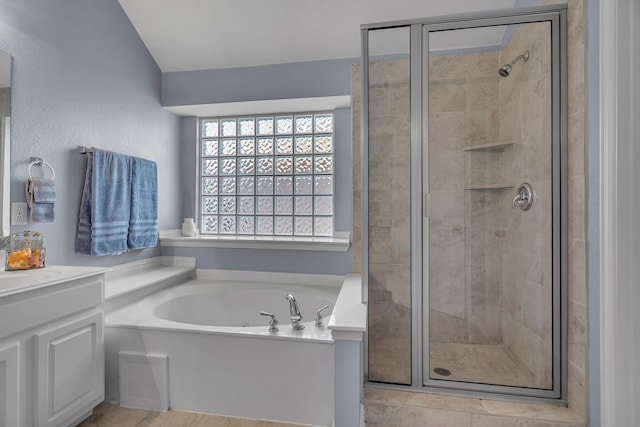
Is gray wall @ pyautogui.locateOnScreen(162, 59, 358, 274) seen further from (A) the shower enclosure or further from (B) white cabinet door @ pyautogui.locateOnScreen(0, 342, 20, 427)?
(B) white cabinet door @ pyautogui.locateOnScreen(0, 342, 20, 427)

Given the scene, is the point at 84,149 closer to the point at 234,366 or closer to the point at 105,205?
the point at 105,205

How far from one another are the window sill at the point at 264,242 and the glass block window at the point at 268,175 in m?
0.18

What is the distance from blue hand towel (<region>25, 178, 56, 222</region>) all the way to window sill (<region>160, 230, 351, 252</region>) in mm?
1061

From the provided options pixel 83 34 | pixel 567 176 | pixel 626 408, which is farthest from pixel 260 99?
pixel 626 408

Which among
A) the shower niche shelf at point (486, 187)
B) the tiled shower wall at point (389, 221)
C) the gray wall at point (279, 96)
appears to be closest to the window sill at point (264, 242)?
the gray wall at point (279, 96)

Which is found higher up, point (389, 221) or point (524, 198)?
point (524, 198)

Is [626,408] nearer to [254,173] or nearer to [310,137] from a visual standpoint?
[310,137]

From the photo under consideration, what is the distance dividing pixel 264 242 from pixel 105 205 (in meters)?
1.19

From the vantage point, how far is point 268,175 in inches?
125

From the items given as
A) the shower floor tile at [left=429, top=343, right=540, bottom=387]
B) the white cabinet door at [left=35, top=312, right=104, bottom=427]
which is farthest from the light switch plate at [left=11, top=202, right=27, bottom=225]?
the shower floor tile at [left=429, top=343, right=540, bottom=387]

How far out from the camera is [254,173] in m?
3.21

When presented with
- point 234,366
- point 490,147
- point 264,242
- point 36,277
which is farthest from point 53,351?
point 490,147

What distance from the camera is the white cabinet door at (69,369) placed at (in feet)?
4.68

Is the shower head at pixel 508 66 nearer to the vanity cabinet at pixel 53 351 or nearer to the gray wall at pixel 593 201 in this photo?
the gray wall at pixel 593 201
